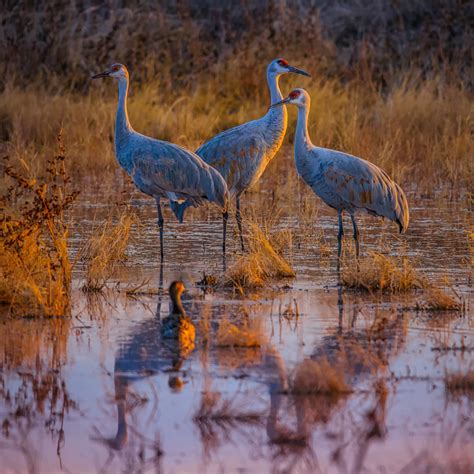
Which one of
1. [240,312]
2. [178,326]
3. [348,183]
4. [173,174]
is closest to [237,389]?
[178,326]

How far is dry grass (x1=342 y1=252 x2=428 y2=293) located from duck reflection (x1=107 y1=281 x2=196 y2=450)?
1.47m

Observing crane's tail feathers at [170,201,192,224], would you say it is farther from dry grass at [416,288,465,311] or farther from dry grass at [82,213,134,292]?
dry grass at [416,288,465,311]

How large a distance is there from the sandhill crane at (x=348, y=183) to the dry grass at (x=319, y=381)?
386 centimetres

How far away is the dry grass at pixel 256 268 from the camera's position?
334 inches

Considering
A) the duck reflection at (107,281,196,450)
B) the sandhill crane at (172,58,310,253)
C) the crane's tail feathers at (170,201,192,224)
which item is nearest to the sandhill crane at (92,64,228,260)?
the crane's tail feathers at (170,201,192,224)

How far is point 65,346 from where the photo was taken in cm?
678

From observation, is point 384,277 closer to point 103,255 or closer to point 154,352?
point 103,255

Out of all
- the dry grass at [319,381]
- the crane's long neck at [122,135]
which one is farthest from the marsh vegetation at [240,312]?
the crane's long neck at [122,135]

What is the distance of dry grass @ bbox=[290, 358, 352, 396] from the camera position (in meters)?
5.79

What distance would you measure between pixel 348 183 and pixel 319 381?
4265 mm

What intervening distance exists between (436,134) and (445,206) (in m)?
3.18

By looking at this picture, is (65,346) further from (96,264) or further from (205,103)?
(205,103)

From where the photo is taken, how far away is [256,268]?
8.53 meters

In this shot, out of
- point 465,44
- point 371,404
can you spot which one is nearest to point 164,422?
point 371,404
